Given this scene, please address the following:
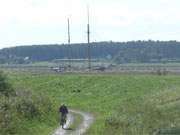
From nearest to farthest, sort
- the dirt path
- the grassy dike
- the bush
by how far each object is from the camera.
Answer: the dirt path → the grassy dike → the bush

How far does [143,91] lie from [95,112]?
17.0 meters

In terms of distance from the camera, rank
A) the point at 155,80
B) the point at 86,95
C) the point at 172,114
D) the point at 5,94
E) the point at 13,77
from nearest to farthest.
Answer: the point at 172,114, the point at 5,94, the point at 86,95, the point at 155,80, the point at 13,77

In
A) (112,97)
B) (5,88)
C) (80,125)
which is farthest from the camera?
(112,97)

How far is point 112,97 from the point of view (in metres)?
68.8

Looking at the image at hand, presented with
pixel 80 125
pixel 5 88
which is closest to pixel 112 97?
pixel 5 88

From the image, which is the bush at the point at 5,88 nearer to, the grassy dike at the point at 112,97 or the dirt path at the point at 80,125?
the grassy dike at the point at 112,97

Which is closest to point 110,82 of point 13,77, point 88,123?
point 13,77

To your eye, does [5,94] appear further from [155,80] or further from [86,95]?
[155,80]

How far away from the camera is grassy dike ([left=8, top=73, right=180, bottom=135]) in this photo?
42.5 metres

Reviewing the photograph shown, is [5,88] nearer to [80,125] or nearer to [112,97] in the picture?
[80,125]

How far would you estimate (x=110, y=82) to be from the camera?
7875 cm

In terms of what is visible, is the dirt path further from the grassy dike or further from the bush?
the bush

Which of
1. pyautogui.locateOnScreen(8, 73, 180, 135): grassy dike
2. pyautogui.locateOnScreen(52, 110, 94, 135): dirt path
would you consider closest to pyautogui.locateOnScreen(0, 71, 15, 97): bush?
pyautogui.locateOnScreen(8, 73, 180, 135): grassy dike

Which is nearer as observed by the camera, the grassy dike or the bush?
the grassy dike
